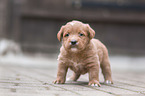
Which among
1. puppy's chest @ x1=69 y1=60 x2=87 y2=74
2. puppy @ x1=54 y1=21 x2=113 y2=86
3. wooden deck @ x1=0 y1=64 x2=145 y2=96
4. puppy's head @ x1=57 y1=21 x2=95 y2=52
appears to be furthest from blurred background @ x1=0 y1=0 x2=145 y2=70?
puppy's head @ x1=57 y1=21 x2=95 y2=52

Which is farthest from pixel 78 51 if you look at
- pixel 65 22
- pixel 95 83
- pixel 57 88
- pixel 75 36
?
pixel 65 22

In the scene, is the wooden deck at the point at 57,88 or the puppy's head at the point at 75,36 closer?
the wooden deck at the point at 57,88

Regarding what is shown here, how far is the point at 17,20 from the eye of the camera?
959 centimetres

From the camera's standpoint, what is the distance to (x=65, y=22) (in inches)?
385

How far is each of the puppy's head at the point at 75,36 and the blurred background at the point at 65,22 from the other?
19.3 feet

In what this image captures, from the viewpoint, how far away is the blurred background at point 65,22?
31.4 feet

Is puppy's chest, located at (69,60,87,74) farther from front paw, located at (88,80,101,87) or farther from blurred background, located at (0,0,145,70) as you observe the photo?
blurred background, located at (0,0,145,70)

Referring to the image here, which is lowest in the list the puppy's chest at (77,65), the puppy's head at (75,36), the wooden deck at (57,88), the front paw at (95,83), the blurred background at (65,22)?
the wooden deck at (57,88)

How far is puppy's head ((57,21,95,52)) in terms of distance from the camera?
3.62 meters

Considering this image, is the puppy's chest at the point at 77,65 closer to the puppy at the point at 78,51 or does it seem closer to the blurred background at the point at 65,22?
the puppy at the point at 78,51

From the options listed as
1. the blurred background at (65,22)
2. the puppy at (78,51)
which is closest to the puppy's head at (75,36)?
the puppy at (78,51)

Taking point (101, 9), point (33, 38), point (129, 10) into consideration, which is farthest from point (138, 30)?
point (33, 38)

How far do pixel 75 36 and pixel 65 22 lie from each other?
20.1ft

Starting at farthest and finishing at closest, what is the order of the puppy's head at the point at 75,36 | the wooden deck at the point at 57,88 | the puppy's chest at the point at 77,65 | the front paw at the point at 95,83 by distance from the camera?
the puppy's chest at the point at 77,65, the front paw at the point at 95,83, the puppy's head at the point at 75,36, the wooden deck at the point at 57,88
